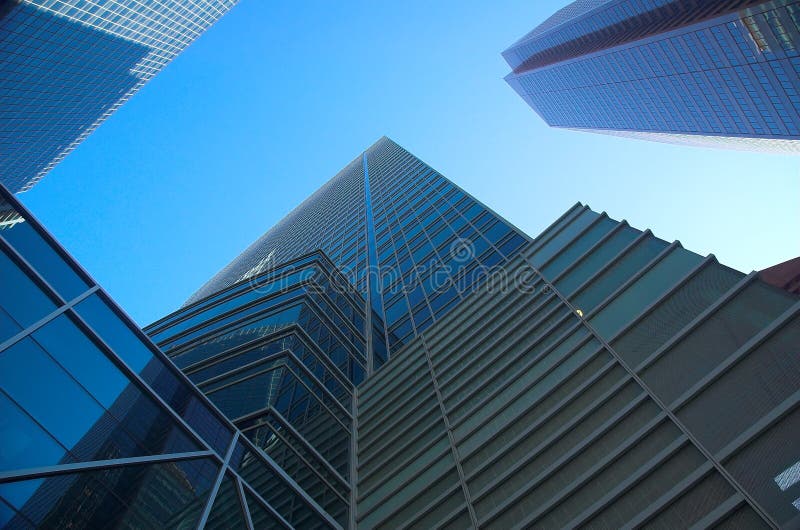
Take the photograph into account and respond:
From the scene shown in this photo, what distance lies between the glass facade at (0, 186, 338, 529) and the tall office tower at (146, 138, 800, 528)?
3615mm

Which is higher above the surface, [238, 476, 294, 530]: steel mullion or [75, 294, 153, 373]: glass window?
[75, 294, 153, 373]: glass window

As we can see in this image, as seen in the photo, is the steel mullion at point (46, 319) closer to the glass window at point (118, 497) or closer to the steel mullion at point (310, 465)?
the glass window at point (118, 497)

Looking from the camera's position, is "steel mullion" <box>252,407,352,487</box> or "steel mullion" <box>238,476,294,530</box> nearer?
"steel mullion" <box>238,476,294,530</box>

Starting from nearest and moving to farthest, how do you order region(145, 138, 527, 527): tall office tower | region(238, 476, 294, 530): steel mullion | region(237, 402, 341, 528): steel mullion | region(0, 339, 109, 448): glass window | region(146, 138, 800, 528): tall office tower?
region(0, 339, 109, 448): glass window < region(146, 138, 800, 528): tall office tower < region(238, 476, 294, 530): steel mullion < region(237, 402, 341, 528): steel mullion < region(145, 138, 527, 527): tall office tower

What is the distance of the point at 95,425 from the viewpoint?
9.45 m

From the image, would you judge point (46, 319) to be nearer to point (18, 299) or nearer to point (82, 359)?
point (18, 299)

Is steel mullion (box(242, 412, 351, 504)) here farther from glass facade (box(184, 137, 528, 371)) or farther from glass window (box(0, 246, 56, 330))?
glass facade (box(184, 137, 528, 371))

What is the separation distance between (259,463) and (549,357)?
8461mm

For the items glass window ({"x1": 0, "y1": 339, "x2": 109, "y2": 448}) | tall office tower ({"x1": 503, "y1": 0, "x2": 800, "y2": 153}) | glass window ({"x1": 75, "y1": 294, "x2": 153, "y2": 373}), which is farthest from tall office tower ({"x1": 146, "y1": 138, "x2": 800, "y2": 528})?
tall office tower ({"x1": 503, "y1": 0, "x2": 800, "y2": 153})

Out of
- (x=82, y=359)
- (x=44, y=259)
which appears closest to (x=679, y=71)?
(x=44, y=259)

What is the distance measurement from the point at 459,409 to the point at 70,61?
258 feet

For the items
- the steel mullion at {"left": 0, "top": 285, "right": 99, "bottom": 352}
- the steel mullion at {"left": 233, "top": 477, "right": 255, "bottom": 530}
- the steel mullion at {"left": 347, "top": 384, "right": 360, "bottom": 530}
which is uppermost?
the steel mullion at {"left": 0, "top": 285, "right": 99, "bottom": 352}

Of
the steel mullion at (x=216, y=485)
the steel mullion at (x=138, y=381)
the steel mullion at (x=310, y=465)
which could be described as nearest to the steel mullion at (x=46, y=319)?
the steel mullion at (x=138, y=381)

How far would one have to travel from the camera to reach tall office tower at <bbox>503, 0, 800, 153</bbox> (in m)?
A: 68.2
